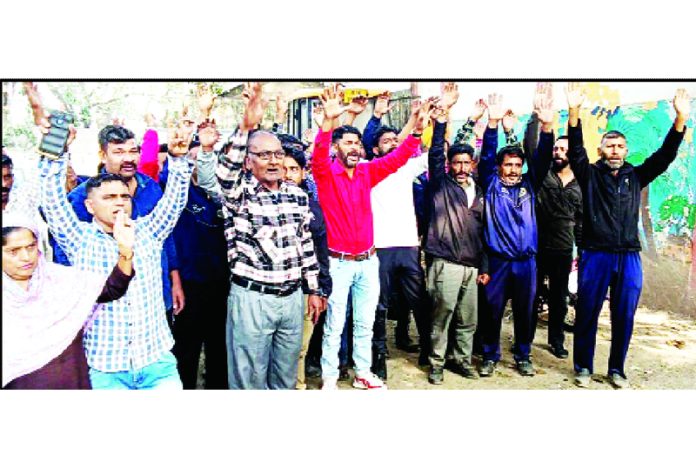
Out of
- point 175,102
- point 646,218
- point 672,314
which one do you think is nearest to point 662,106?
point 646,218

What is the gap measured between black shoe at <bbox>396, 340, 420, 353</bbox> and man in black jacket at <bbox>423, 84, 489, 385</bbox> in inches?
9.3

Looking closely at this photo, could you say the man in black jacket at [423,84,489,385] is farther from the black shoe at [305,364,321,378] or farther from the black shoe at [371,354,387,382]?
the black shoe at [305,364,321,378]

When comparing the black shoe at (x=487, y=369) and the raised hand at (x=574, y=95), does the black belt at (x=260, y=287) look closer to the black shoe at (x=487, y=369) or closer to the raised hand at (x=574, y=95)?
the black shoe at (x=487, y=369)

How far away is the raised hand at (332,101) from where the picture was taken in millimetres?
4020

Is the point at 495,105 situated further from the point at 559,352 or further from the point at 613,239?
the point at 559,352

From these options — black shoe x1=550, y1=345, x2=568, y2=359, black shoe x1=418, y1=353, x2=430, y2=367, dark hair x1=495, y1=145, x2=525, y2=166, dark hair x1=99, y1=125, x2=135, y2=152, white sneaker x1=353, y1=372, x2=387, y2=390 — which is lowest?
white sneaker x1=353, y1=372, x2=387, y2=390

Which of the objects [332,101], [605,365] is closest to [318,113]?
[332,101]

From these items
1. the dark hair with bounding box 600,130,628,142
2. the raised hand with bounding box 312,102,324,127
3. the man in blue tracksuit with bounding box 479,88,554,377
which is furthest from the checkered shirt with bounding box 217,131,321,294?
the dark hair with bounding box 600,130,628,142

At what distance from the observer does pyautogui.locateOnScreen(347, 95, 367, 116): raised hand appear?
4.14 metres

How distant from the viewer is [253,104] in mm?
4012

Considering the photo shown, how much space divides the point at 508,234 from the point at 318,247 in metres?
1.20

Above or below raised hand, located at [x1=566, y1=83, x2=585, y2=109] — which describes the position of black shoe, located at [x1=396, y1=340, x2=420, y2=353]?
below
